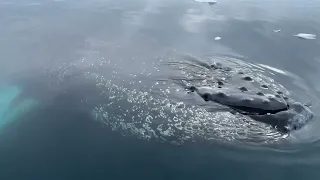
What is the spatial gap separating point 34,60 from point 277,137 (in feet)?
51.6

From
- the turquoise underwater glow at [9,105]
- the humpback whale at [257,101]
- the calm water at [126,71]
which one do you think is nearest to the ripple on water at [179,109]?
the calm water at [126,71]

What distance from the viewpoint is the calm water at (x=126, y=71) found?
13.9 meters

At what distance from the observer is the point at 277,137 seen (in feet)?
48.4

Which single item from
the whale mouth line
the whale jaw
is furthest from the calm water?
the whale mouth line

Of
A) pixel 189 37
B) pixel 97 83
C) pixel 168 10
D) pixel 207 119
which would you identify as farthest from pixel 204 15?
pixel 207 119

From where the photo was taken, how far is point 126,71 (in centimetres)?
2036

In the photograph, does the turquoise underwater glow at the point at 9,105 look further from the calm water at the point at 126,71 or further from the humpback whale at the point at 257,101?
the humpback whale at the point at 257,101

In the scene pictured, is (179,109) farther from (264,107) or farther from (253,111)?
(264,107)

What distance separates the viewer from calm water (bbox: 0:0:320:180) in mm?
13922

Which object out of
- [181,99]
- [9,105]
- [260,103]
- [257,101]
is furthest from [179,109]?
[9,105]

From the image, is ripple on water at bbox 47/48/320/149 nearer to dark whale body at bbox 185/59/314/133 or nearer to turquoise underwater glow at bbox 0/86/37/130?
dark whale body at bbox 185/59/314/133

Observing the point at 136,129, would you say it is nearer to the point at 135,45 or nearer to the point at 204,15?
the point at 135,45

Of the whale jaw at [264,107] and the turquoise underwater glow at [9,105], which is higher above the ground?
the whale jaw at [264,107]

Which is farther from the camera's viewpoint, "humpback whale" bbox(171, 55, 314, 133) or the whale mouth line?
the whale mouth line
